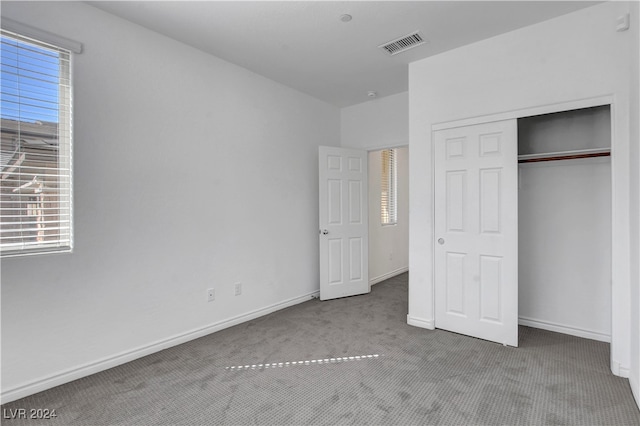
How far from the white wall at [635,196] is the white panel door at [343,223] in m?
2.86

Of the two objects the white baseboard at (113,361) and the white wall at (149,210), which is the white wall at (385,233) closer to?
the white wall at (149,210)

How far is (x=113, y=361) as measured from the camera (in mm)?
2555

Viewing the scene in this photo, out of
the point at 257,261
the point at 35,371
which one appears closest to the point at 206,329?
the point at 257,261

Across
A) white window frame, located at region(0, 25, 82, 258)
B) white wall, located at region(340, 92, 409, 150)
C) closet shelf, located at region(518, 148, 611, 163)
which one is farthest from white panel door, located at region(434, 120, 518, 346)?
white window frame, located at region(0, 25, 82, 258)

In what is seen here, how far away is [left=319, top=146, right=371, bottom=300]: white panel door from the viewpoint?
4371 millimetres

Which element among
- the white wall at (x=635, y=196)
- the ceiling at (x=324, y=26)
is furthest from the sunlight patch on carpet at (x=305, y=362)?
the ceiling at (x=324, y=26)

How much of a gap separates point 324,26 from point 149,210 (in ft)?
7.01

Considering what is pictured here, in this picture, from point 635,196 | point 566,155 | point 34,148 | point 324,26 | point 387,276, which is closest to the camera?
point 635,196

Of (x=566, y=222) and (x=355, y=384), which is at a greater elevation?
(x=566, y=222)

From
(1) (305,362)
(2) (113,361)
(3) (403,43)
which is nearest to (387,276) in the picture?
(1) (305,362)

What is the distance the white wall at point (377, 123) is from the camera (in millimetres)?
4316

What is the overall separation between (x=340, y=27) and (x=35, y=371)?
11.1ft

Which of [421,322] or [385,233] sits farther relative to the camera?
[385,233]

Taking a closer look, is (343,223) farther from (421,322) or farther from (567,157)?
(567,157)
